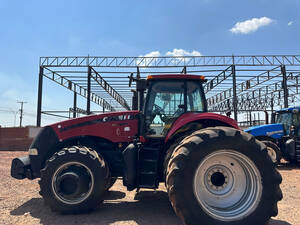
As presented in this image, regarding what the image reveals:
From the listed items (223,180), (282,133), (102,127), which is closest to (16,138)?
(102,127)

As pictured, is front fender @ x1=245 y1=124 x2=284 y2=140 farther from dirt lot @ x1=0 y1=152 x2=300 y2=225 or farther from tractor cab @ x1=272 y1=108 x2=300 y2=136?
dirt lot @ x1=0 y1=152 x2=300 y2=225

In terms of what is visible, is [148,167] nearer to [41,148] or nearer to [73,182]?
[73,182]

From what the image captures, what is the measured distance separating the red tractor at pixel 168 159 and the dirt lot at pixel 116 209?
0.30 metres

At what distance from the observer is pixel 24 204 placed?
514 centimetres

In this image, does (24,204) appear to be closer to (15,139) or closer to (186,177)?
(186,177)

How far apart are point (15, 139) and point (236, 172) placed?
67.9ft

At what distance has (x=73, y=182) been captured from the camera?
168 inches

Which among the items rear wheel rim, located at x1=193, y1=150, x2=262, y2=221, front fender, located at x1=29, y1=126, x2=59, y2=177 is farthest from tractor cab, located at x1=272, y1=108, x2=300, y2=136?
front fender, located at x1=29, y1=126, x2=59, y2=177

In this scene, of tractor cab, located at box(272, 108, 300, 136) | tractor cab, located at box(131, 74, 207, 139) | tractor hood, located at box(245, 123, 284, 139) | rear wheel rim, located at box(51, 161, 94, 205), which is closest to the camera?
rear wheel rim, located at box(51, 161, 94, 205)

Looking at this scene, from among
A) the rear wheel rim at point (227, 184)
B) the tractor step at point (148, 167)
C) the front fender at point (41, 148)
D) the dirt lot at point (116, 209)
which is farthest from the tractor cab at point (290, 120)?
the front fender at point (41, 148)

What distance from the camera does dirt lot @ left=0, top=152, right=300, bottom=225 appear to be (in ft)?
13.5

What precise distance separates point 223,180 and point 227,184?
0.31 ft

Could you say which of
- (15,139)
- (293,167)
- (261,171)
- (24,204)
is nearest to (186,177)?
(261,171)

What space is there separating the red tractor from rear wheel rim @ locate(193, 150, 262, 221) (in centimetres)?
2
